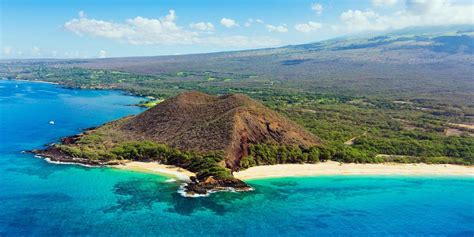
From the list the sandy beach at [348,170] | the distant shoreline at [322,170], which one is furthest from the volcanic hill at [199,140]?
the sandy beach at [348,170]

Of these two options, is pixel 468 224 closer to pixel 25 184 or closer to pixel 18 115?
pixel 25 184

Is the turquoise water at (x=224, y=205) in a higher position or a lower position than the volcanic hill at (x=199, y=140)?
lower

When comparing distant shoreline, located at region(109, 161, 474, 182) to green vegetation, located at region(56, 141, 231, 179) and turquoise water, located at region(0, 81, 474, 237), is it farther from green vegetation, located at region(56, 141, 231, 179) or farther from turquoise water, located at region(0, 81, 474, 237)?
turquoise water, located at region(0, 81, 474, 237)

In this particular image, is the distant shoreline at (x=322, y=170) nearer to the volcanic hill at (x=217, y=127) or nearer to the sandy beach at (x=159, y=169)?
the sandy beach at (x=159, y=169)

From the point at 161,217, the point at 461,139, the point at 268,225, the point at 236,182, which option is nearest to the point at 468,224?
the point at 268,225

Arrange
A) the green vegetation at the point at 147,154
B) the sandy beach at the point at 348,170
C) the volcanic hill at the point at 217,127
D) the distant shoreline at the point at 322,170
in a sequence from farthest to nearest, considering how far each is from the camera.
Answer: the volcanic hill at the point at 217,127, the sandy beach at the point at 348,170, the green vegetation at the point at 147,154, the distant shoreline at the point at 322,170

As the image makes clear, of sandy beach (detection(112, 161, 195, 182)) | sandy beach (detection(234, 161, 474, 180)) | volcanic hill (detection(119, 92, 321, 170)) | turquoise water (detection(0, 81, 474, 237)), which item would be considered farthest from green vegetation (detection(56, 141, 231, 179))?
sandy beach (detection(234, 161, 474, 180))

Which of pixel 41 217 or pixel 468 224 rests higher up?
pixel 41 217
